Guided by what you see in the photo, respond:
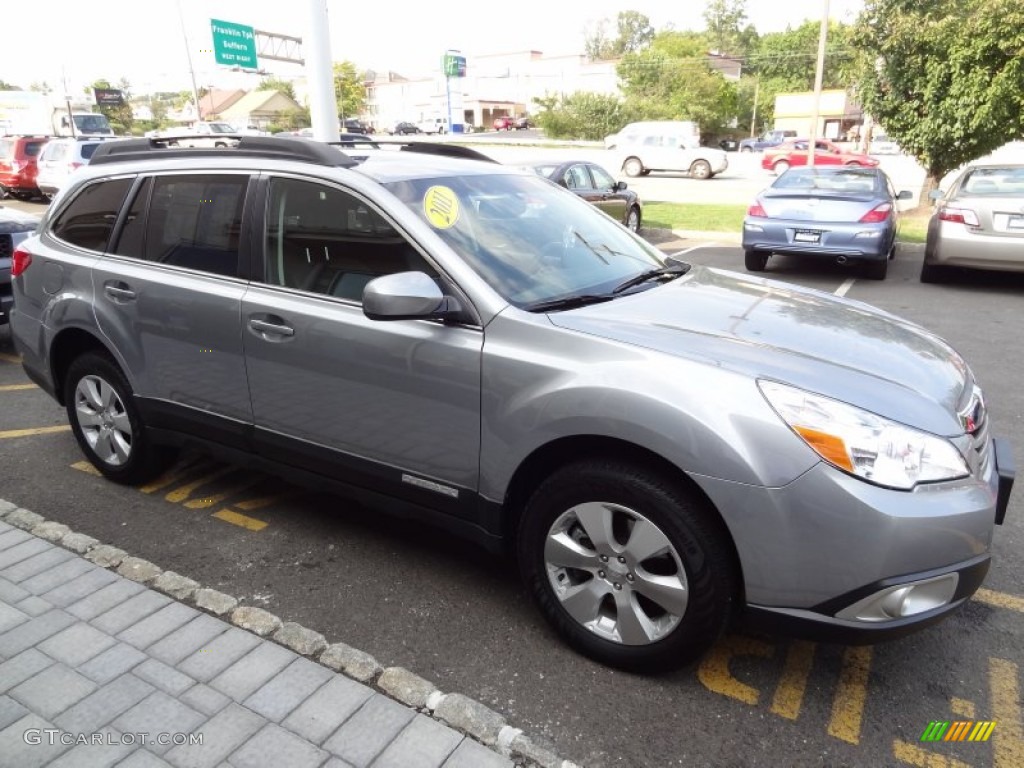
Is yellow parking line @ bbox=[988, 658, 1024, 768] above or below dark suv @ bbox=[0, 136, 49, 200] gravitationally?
below

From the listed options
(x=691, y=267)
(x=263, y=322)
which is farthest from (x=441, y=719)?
(x=691, y=267)

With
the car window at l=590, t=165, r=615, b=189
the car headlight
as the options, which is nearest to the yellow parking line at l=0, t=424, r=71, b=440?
the car headlight

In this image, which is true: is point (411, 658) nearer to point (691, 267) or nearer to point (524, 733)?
point (524, 733)

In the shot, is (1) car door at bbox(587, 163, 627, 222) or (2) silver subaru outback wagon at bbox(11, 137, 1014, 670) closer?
(2) silver subaru outback wagon at bbox(11, 137, 1014, 670)

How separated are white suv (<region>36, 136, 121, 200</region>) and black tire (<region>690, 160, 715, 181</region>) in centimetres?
2084

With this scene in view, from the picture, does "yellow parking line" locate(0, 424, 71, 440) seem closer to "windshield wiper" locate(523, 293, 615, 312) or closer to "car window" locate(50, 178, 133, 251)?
"car window" locate(50, 178, 133, 251)

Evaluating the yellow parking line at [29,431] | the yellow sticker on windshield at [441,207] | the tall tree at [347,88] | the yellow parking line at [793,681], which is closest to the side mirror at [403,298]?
the yellow sticker on windshield at [441,207]

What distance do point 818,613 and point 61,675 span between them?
94.8 inches

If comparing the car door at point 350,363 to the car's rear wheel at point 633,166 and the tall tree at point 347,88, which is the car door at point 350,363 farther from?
the tall tree at point 347,88

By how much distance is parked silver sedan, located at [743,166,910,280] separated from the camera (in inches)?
363

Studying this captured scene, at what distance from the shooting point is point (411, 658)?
2678 mm

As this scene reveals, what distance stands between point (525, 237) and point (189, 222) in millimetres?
1631

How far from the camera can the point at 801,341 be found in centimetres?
263

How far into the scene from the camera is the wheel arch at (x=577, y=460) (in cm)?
230
